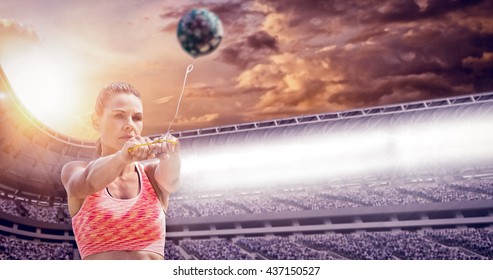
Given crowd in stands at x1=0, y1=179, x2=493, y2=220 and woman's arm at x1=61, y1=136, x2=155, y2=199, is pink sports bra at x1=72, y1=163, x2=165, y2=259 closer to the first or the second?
woman's arm at x1=61, y1=136, x2=155, y2=199

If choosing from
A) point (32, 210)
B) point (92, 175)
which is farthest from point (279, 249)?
point (32, 210)

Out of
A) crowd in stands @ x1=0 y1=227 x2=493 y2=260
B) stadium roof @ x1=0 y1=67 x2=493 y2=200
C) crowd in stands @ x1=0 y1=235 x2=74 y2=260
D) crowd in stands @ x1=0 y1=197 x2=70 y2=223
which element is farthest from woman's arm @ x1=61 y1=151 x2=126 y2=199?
crowd in stands @ x1=0 y1=197 x2=70 y2=223

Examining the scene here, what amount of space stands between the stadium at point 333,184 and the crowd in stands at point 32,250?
0.03 metres

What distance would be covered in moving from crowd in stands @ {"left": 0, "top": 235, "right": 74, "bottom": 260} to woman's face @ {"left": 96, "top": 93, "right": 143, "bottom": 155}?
342 cm

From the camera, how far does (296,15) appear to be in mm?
3949

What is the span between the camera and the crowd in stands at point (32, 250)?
16.6ft

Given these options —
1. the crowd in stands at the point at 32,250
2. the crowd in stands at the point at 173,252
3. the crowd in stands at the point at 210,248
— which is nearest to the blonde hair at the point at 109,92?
the crowd in stands at the point at 210,248

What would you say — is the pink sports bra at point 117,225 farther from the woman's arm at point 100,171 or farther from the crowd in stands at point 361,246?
the crowd in stands at point 361,246

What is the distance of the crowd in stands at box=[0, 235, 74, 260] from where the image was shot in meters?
5.07

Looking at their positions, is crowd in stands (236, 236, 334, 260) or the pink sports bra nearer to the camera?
the pink sports bra

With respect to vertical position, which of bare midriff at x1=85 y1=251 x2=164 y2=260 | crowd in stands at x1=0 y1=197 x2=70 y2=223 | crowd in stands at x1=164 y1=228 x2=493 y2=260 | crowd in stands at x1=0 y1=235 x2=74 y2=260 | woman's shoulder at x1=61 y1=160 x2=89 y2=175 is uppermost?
crowd in stands at x1=0 y1=197 x2=70 y2=223

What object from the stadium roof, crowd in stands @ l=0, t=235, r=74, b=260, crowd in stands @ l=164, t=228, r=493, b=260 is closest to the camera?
crowd in stands @ l=164, t=228, r=493, b=260

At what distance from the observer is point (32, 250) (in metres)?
5.70

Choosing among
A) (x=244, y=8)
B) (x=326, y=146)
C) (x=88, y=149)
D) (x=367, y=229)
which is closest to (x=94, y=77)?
(x=88, y=149)
